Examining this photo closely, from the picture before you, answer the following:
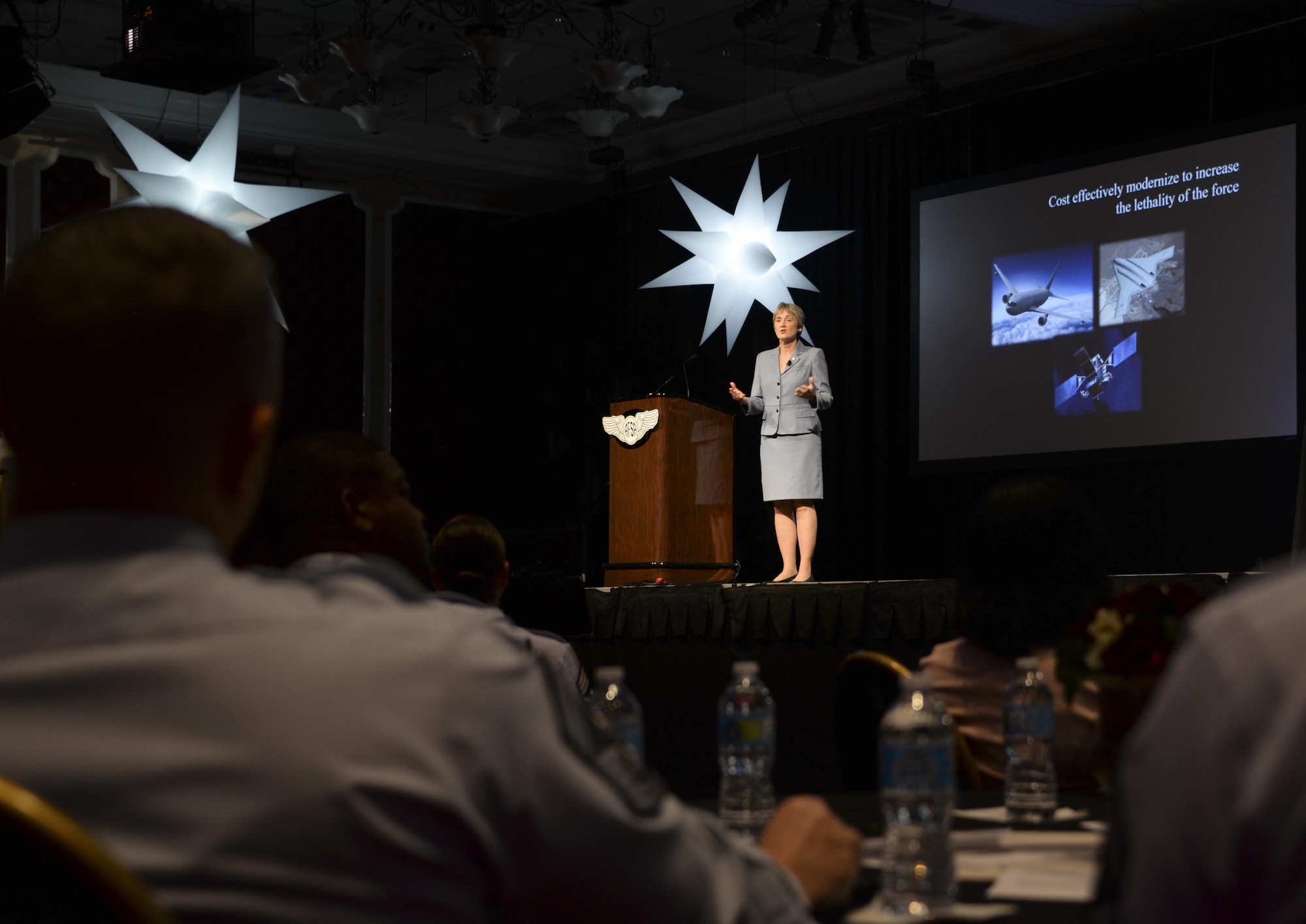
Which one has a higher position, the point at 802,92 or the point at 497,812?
the point at 802,92

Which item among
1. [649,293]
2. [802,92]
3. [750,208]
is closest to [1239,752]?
[750,208]

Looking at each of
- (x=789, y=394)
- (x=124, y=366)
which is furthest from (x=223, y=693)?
(x=789, y=394)

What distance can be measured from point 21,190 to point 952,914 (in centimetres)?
929

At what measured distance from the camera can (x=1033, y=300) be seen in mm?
7520

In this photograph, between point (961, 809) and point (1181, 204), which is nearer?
point (961, 809)

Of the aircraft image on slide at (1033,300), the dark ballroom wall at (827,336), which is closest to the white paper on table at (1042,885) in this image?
the dark ballroom wall at (827,336)

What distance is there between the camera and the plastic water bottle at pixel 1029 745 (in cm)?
174

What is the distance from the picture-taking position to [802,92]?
8.80m

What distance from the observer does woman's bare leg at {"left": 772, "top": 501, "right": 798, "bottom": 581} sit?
24.6ft

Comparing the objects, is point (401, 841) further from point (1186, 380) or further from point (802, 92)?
point (802, 92)

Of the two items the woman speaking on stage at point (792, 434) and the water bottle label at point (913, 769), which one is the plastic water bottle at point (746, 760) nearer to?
the water bottle label at point (913, 769)

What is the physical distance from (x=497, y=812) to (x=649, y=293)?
9.02 meters

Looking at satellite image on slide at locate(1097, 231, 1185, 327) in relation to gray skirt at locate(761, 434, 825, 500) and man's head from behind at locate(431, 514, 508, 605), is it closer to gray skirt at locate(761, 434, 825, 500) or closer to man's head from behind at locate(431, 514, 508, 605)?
gray skirt at locate(761, 434, 825, 500)

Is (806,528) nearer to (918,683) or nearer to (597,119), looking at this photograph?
(597,119)
